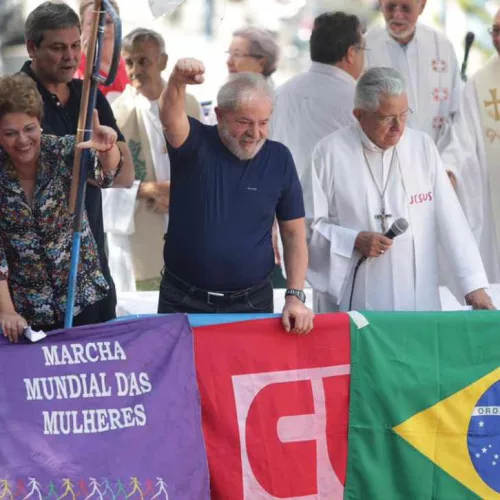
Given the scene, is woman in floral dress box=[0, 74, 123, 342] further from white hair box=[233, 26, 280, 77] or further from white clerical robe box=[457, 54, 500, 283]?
white clerical robe box=[457, 54, 500, 283]

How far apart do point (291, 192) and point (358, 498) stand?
122 cm

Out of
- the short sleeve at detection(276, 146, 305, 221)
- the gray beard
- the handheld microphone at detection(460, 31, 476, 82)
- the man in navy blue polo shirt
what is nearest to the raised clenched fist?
the man in navy blue polo shirt

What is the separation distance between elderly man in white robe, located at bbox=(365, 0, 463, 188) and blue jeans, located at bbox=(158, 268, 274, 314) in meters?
1.81

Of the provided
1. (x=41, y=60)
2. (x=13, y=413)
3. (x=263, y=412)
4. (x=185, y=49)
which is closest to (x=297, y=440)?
(x=263, y=412)

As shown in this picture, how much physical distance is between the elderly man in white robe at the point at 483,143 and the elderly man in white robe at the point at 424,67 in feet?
0.24

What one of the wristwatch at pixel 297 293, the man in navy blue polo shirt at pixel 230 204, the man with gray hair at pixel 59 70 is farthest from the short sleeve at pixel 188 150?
the wristwatch at pixel 297 293

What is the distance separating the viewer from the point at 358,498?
14.8 ft

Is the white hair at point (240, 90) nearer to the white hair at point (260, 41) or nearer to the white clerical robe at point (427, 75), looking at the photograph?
the white hair at point (260, 41)

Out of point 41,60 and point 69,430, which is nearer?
point 69,430

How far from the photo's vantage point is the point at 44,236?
4.41 m

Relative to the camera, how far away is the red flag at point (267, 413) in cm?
448

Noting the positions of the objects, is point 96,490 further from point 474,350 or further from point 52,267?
point 474,350

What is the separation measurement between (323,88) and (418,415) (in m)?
2.26

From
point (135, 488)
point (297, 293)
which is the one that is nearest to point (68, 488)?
point (135, 488)
